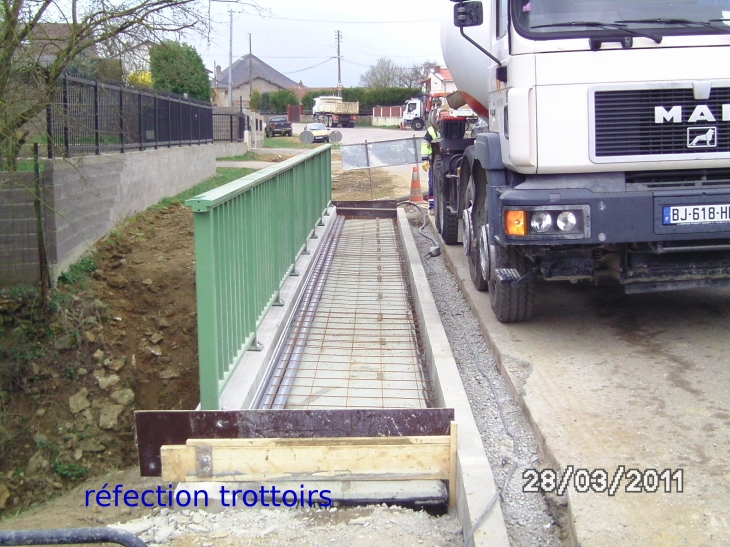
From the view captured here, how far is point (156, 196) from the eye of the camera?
15.3m

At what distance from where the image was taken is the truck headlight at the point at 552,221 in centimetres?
551

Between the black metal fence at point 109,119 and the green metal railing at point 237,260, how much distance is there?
13.1 ft

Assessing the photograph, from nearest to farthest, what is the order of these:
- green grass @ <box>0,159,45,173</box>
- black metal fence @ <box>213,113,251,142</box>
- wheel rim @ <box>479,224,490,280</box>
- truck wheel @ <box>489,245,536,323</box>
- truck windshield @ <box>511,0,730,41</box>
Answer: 1. truck windshield @ <box>511,0,730,41</box>
2. truck wheel @ <box>489,245,536,323</box>
3. wheel rim @ <box>479,224,490,280</box>
4. green grass @ <box>0,159,45,173</box>
5. black metal fence @ <box>213,113,251,142</box>

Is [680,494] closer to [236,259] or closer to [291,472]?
[291,472]

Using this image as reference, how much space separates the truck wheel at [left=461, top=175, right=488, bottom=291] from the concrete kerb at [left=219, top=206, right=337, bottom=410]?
1755mm

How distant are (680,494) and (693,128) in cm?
281

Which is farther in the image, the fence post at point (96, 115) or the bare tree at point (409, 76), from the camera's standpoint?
the bare tree at point (409, 76)

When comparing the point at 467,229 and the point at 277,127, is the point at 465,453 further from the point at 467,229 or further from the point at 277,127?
the point at 277,127

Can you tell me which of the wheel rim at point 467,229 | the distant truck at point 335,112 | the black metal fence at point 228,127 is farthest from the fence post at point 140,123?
the distant truck at point 335,112

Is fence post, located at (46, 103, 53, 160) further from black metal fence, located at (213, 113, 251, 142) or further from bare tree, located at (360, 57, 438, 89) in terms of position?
bare tree, located at (360, 57, 438, 89)

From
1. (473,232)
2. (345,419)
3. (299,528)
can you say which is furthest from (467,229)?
(299,528)

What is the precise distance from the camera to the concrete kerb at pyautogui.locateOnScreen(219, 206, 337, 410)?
475 centimetres

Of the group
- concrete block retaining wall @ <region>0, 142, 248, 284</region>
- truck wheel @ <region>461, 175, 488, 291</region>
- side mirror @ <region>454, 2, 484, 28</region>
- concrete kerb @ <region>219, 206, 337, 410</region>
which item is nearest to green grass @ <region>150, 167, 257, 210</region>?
concrete block retaining wall @ <region>0, 142, 248, 284</region>

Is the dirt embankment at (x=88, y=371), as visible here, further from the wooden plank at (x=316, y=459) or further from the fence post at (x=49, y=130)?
the wooden plank at (x=316, y=459)
